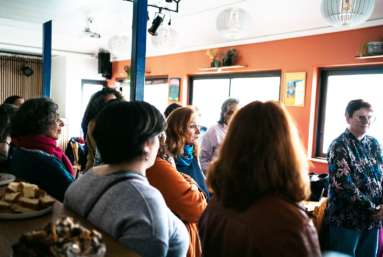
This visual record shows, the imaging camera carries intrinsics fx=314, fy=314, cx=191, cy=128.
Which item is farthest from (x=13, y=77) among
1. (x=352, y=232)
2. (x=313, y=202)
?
(x=352, y=232)

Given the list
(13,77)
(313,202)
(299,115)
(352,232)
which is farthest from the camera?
(13,77)

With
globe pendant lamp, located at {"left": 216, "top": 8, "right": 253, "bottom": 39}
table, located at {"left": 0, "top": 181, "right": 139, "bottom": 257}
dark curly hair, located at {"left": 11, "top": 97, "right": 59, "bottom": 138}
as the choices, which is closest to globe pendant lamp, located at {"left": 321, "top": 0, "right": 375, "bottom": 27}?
globe pendant lamp, located at {"left": 216, "top": 8, "right": 253, "bottom": 39}

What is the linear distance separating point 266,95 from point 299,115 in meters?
0.96

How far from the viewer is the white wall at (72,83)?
8023 mm

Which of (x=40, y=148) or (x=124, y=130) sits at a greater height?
(x=124, y=130)

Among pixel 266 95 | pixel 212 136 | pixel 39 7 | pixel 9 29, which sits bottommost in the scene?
pixel 212 136

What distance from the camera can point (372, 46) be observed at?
3.62 m

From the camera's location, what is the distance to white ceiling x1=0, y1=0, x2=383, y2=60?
3111 millimetres

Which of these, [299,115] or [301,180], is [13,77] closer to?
[299,115]

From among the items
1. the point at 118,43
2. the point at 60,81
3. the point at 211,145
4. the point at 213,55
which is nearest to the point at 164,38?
the point at 118,43

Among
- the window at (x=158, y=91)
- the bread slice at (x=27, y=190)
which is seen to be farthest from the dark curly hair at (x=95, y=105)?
the window at (x=158, y=91)

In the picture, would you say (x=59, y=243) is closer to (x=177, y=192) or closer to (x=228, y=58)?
(x=177, y=192)

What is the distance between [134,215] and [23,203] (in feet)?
1.52

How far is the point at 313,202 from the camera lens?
3141 mm
